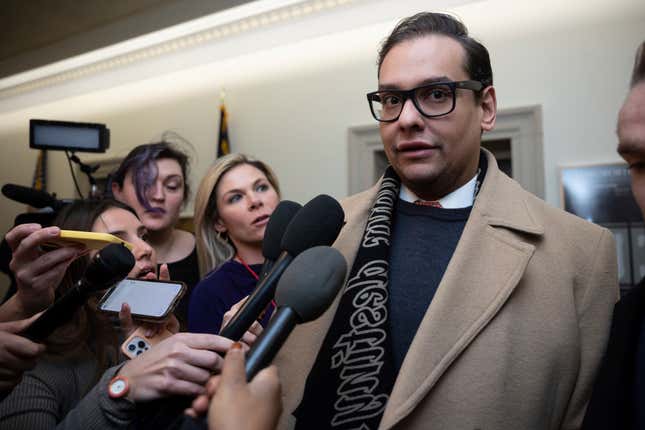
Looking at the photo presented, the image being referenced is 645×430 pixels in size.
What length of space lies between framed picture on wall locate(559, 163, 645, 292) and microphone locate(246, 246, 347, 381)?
2574 millimetres

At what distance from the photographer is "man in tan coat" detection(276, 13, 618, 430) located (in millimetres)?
942

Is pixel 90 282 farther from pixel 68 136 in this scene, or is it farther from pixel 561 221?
pixel 68 136

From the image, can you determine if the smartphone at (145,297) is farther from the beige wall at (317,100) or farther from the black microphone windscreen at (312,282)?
the beige wall at (317,100)

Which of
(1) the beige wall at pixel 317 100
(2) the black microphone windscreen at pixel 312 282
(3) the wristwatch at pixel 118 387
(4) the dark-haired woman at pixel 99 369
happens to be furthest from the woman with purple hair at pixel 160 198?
(2) the black microphone windscreen at pixel 312 282

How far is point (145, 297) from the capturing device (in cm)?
96

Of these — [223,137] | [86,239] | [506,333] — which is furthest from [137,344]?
[223,137]

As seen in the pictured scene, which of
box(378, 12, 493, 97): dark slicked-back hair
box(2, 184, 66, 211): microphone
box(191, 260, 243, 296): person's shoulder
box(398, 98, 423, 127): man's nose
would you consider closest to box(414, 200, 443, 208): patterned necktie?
box(398, 98, 423, 127): man's nose

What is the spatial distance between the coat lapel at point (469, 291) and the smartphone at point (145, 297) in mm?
463

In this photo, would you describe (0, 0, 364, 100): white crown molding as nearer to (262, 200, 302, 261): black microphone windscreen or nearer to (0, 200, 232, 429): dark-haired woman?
(0, 200, 232, 429): dark-haired woman

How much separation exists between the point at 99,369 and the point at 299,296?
0.81 m

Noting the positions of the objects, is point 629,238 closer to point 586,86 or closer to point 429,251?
point 586,86

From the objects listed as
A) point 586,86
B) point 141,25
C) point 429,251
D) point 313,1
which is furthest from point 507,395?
point 141,25

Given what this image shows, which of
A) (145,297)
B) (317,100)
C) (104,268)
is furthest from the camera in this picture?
(317,100)

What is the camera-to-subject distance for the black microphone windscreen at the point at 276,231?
2.78 feet
